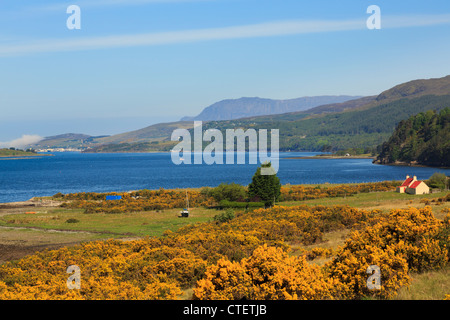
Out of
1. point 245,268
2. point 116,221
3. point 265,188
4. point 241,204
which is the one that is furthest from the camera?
point 265,188

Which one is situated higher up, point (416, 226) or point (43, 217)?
point (416, 226)

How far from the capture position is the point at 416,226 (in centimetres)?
1830

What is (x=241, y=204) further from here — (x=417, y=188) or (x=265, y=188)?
(x=417, y=188)

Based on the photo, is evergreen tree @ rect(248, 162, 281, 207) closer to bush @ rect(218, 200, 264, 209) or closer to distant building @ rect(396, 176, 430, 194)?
bush @ rect(218, 200, 264, 209)

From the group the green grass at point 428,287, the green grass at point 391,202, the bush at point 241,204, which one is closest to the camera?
the green grass at point 428,287

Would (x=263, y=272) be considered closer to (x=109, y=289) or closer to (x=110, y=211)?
(x=109, y=289)

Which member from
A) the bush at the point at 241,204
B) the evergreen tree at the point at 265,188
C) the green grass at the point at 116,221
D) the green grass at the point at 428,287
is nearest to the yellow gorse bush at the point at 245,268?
the green grass at the point at 428,287

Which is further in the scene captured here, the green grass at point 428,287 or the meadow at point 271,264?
the meadow at point 271,264

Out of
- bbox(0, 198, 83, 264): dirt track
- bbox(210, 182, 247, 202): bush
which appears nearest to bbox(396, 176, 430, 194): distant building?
bbox(210, 182, 247, 202): bush

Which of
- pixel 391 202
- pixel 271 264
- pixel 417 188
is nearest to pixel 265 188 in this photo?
pixel 391 202

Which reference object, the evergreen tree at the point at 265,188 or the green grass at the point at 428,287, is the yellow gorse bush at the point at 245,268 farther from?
the evergreen tree at the point at 265,188

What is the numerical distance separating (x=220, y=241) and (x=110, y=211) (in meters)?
45.6

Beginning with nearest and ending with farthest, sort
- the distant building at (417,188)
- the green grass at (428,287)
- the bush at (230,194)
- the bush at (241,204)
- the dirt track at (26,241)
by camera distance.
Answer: the green grass at (428,287) < the dirt track at (26,241) < the bush at (241,204) < the distant building at (417,188) < the bush at (230,194)

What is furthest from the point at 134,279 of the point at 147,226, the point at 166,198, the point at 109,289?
the point at 166,198
